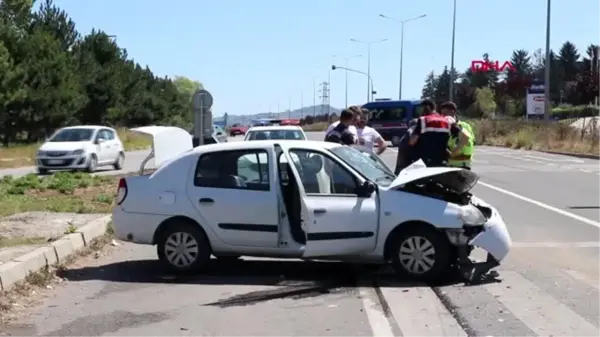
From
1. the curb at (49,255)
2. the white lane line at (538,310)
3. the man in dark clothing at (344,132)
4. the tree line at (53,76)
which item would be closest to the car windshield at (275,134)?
the man in dark clothing at (344,132)

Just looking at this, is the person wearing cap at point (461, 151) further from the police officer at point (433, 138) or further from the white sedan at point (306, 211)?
the white sedan at point (306, 211)

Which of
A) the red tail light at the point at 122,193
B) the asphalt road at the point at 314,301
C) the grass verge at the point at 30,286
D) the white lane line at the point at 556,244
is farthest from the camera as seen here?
the white lane line at the point at 556,244

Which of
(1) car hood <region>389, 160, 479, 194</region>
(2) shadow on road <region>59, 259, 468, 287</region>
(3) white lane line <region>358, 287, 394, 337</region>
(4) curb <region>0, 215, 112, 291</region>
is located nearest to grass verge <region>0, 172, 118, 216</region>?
(4) curb <region>0, 215, 112, 291</region>

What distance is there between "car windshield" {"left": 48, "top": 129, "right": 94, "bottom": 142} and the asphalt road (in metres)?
19.5

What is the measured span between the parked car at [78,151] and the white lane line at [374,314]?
2219cm

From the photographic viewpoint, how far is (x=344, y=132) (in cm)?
1394

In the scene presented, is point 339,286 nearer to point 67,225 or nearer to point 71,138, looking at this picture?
point 67,225

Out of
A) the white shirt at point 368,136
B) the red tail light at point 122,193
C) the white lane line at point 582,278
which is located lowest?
the white lane line at point 582,278

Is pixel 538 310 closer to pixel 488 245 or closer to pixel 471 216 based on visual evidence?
pixel 488 245

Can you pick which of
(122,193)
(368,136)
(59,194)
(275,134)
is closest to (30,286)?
(122,193)

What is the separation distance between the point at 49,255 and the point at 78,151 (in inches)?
785

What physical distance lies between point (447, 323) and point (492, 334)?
0.53 m

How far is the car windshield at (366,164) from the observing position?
10.1m

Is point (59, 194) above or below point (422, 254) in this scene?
below
